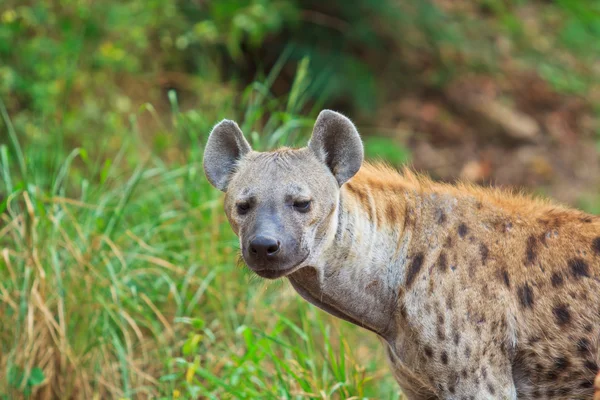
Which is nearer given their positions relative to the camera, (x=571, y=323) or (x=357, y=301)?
(x=571, y=323)

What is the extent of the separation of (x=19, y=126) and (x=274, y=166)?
480 cm

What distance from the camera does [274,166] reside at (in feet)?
15.1

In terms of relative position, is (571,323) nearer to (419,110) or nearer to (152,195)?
(152,195)

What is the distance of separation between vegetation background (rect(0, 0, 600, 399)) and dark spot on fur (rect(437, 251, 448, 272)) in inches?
46.1

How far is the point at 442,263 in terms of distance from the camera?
4.52 metres

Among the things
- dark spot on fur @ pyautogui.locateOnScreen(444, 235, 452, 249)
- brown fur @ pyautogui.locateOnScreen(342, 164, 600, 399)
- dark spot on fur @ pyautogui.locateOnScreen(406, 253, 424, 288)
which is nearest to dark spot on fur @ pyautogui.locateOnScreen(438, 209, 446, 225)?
brown fur @ pyautogui.locateOnScreen(342, 164, 600, 399)

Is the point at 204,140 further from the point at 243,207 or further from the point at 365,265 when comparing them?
the point at 365,265

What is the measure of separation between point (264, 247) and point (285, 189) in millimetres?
370

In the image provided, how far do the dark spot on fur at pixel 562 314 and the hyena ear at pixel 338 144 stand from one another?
1.23 m

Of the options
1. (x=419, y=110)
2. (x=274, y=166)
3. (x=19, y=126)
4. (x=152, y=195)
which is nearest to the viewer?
(x=274, y=166)

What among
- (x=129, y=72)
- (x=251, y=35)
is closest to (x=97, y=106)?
(x=129, y=72)

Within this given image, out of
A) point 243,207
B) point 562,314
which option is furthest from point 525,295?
point 243,207

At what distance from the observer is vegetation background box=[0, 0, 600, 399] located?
598cm

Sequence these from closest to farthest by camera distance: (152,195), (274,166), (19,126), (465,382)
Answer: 1. (465,382)
2. (274,166)
3. (152,195)
4. (19,126)
